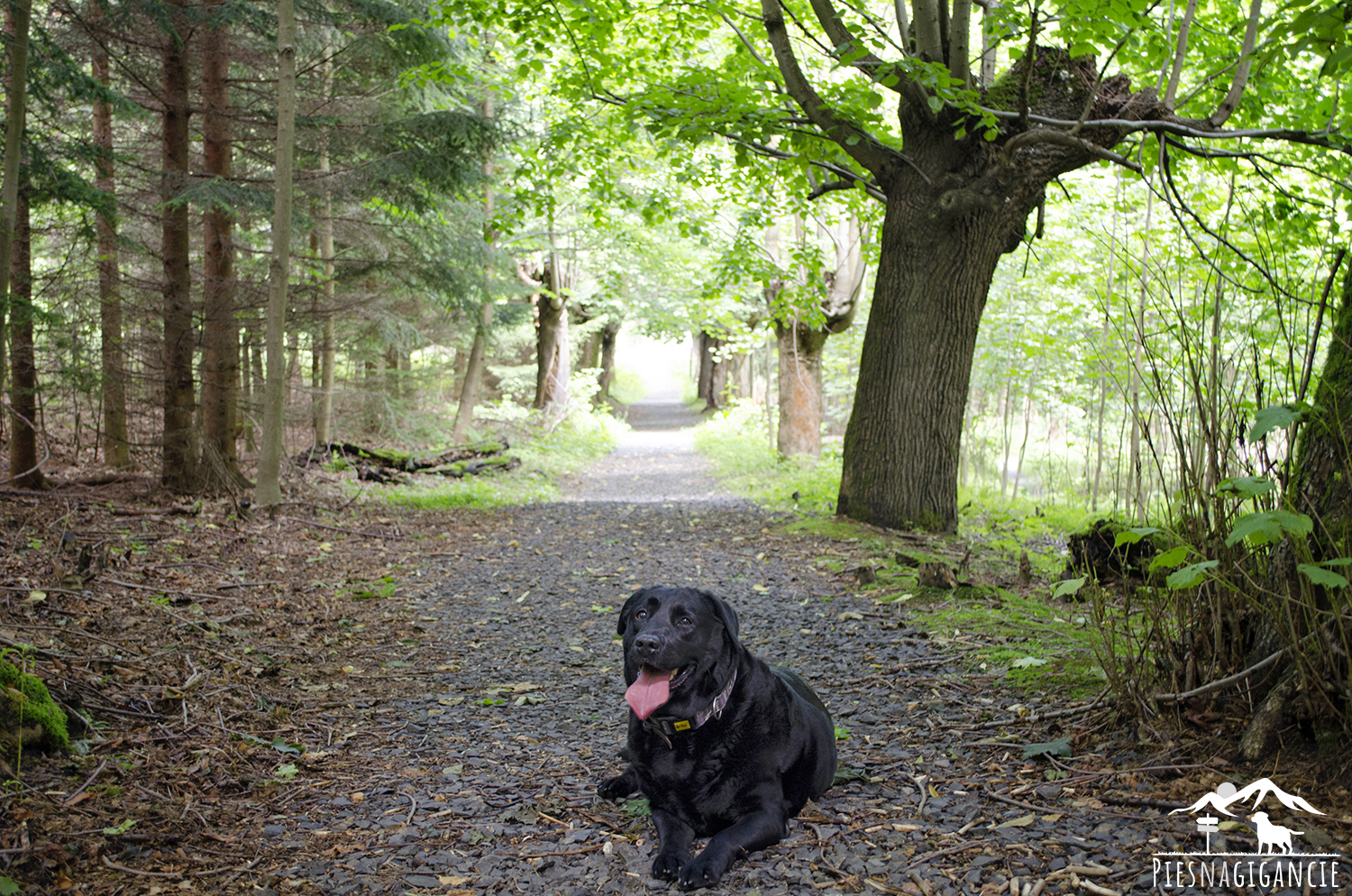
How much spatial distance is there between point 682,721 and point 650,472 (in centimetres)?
1803

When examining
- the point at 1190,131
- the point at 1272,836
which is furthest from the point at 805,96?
the point at 1272,836

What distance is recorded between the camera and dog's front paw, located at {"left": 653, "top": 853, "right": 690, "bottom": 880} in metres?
2.86

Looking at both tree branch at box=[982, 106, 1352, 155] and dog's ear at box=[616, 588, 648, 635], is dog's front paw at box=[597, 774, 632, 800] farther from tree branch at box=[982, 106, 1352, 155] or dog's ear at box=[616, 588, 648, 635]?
tree branch at box=[982, 106, 1352, 155]

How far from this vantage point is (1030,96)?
8.27 m

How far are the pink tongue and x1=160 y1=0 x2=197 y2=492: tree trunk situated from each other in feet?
28.3

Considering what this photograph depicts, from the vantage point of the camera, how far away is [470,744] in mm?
4238

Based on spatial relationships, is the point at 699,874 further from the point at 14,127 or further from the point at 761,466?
the point at 761,466

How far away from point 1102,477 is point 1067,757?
13.0 meters

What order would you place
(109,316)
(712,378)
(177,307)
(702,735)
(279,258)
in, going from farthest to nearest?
1. (712,378)
2. (109,316)
3. (177,307)
4. (279,258)
5. (702,735)

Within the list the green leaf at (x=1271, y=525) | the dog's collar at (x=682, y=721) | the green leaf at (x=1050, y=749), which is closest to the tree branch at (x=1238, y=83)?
the green leaf at (x=1271, y=525)

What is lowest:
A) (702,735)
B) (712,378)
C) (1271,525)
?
(702,735)

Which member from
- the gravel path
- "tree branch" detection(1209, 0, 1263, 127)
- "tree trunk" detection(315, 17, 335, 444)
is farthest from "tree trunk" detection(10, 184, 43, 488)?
"tree branch" detection(1209, 0, 1263, 127)

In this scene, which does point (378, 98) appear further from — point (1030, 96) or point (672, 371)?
point (672, 371)

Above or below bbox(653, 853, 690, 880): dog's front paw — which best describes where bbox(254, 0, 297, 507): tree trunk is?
above
